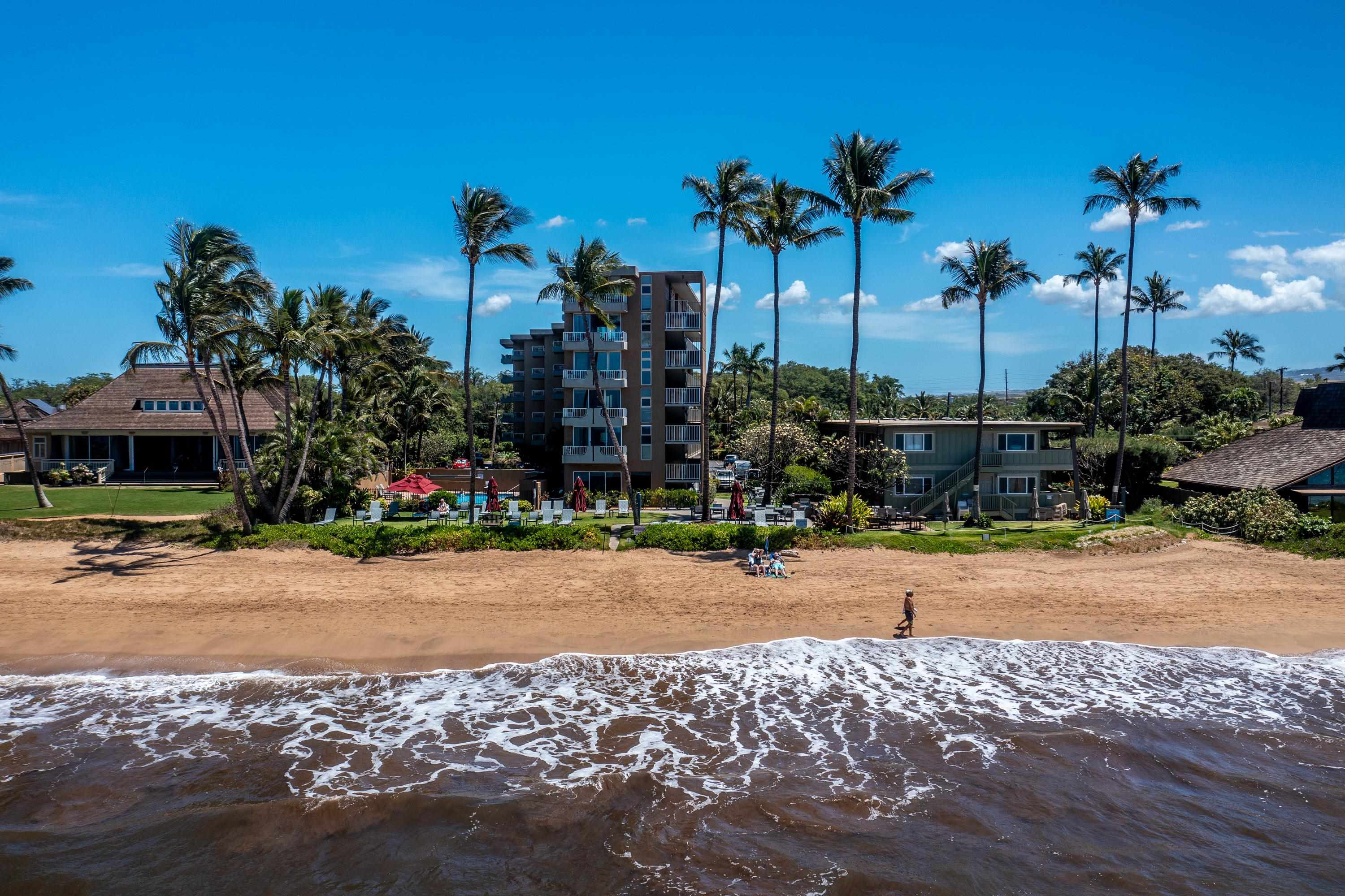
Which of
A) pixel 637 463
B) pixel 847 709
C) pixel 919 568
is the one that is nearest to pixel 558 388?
pixel 637 463

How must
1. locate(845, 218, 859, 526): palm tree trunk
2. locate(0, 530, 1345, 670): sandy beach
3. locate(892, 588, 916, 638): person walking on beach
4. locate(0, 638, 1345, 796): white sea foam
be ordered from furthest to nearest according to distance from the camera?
locate(845, 218, 859, 526): palm tree trunk
locate(892, 588, 916, 638): person walking on beach
locate(0, 530, 1345, 670): sandy beach
locate(0, 638, 1345, 796): white sea foam

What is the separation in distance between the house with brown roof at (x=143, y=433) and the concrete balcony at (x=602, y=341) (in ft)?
57.7

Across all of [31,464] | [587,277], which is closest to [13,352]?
[31,464]

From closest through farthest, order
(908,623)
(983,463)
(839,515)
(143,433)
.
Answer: (908,623), (839,515), (983,463), (143,433)

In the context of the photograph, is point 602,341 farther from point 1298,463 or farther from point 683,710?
point 1298,463

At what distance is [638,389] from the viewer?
45.7m

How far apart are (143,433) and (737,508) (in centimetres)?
3635

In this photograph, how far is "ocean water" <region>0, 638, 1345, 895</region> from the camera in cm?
1073

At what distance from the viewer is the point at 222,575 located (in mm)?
25156

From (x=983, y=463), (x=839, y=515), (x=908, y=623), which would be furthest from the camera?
(x=983, y=463)

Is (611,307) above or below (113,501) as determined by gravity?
above

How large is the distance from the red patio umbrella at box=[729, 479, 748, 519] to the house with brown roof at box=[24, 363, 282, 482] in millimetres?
28463

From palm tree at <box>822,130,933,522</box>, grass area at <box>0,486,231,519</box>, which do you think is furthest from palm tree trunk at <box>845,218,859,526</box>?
grass area at <box>0,486,231,519</box>

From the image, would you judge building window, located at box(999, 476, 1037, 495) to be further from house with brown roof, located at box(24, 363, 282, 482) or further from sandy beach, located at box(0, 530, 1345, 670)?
house with brown roof, located at box(24, 363, 282, 482)
